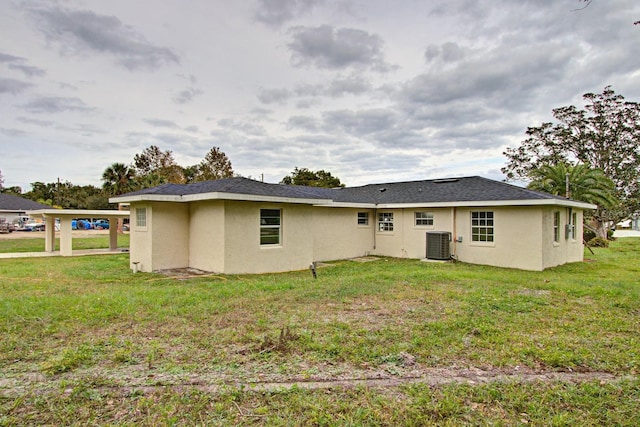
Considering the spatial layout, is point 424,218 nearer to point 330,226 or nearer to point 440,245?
point 440,245

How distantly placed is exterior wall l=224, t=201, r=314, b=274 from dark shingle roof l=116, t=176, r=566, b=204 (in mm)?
564

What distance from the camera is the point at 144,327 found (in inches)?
201

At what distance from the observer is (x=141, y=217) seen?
11711 millimetres

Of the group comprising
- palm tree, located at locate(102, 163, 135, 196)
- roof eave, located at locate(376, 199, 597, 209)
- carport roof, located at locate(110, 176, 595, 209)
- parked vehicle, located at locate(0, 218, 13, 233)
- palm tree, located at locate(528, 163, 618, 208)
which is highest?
palm tree, located at locate(102, 163, 135, 196)

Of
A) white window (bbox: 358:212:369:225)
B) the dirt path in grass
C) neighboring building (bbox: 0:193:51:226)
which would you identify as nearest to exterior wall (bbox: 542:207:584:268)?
white window (bbox: 358:212:369:225)

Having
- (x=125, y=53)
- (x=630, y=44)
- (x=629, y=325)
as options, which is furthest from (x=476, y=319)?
(x=125, y=53)

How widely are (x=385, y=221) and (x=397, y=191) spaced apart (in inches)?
75.4

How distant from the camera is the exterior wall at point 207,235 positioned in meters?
10.6

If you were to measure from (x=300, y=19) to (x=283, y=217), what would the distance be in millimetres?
6539

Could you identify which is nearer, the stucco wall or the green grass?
the stucco wall

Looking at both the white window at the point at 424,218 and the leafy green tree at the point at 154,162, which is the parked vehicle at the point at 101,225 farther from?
the white window at the point at 424,218

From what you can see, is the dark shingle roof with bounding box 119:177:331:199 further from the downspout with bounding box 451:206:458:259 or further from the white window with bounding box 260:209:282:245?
the downspout with bounding box 451:206:458:259

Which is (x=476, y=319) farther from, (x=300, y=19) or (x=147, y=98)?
(x=147, y=98)

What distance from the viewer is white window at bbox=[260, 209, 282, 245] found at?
446 inches
